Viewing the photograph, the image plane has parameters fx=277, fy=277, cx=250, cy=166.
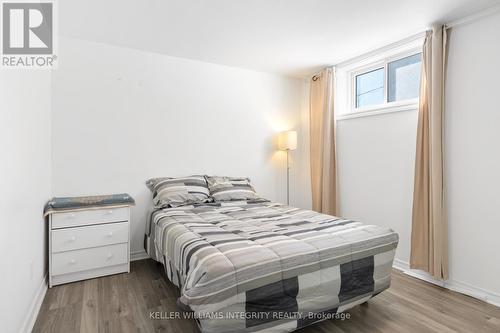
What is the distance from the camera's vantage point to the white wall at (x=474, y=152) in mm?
2270

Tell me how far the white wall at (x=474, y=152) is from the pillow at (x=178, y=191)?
8.19 feet

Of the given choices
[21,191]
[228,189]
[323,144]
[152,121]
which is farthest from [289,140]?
[21,191]

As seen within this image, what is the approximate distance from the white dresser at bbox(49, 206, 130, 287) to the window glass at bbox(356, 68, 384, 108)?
3123mm

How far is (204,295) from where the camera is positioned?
1445 millimetres

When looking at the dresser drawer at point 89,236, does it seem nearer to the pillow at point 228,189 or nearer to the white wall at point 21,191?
the white wall at point 21,191

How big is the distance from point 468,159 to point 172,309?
2772 millimetres

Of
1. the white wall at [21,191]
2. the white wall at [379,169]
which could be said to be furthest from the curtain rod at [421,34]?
the white wall at [21,191]

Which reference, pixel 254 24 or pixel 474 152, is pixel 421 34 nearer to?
pixel 474 152

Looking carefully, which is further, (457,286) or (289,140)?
(289,140)

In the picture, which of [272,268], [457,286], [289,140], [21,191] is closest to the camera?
[272,268]

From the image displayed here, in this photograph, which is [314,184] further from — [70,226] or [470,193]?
[70,226]

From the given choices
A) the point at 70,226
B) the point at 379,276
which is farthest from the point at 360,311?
the point at 70,226

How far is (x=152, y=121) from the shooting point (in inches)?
129

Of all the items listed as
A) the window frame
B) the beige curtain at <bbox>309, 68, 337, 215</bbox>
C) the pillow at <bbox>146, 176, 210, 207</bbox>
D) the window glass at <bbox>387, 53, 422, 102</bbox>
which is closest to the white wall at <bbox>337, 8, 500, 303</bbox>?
the window frame
